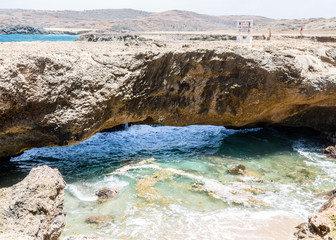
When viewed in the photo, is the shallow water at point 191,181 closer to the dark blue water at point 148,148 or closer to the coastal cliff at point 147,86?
the dark blue water at point 148,148

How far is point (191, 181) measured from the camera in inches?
268

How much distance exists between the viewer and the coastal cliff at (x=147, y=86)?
19.6 feet

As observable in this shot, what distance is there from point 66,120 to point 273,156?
5.95 meters

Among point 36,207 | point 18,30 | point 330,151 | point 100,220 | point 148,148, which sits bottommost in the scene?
point 148,148

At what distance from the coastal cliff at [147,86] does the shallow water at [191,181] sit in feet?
3.54

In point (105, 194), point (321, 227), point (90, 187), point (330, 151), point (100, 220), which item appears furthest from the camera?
point (330, 151)

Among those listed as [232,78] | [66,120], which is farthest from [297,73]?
[66,120]

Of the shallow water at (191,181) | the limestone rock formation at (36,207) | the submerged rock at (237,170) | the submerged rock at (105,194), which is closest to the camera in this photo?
the limestone rock formation at (36,207)

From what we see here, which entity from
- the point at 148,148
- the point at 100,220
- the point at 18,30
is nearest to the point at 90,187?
the point at 100,220

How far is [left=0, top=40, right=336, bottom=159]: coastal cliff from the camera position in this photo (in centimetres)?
597

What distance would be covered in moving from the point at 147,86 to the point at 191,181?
2.62m

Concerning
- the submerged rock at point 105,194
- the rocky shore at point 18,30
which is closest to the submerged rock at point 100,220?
the submerged rock at point 105,194

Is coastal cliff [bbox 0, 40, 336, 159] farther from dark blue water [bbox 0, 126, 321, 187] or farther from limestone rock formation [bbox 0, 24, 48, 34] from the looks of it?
limestone rock formation [bbox 0, 24, 48, 34]

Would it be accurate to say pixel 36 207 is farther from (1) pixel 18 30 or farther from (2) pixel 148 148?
(1) pixel 18 30
